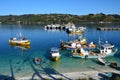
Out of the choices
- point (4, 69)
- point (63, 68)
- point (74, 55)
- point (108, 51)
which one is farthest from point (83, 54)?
point (4, 69)

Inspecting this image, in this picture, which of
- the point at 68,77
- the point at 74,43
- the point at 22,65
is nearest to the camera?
the point at 68,77

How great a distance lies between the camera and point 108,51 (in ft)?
191

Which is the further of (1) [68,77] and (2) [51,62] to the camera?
(2) [51,62]

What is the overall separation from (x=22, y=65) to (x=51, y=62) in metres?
6.27

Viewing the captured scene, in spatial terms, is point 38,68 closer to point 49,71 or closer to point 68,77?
point 49,71

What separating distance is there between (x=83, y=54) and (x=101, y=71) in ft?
43.1

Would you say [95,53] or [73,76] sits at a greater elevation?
[95,53]

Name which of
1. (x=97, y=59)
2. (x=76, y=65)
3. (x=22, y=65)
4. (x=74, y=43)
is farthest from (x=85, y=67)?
(x=74, y=43)

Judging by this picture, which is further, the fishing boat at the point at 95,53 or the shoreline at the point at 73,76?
the fishing boat at the point at 95,53

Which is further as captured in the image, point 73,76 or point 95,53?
point 95,53

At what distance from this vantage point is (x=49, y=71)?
145 ft

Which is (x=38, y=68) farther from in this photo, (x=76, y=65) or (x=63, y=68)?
(x=76, y=65)

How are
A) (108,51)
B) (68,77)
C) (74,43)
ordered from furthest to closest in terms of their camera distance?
(74,43)
(108,51)
(68,77)

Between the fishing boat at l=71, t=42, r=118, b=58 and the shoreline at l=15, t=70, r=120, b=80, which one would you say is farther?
the fishing boat at l=71, t=42, r=118, b=58
